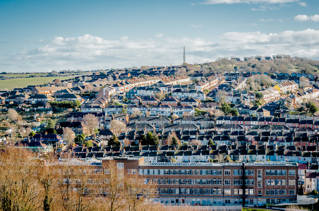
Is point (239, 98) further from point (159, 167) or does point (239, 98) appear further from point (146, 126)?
point (159, 167)

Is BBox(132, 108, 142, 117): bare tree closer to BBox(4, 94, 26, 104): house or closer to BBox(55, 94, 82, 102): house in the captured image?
BBox(55, 94, 82, 102): house

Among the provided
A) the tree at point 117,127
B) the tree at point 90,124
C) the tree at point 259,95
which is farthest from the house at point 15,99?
the tree at point 259,95

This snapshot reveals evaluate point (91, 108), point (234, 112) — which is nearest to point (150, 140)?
point (234, 112)

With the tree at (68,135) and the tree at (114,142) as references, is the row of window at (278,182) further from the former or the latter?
the tree at (68,135)

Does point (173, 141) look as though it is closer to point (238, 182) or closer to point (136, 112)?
point (238, 182)

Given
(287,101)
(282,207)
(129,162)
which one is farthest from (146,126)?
(287,101)

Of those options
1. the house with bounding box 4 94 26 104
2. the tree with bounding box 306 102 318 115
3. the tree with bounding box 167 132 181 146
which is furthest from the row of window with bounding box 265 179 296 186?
the house with bounding box 4 94 26 104

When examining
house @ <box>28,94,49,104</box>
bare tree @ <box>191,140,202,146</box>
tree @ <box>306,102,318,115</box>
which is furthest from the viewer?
house @ <box>28,94,49,104</box>
